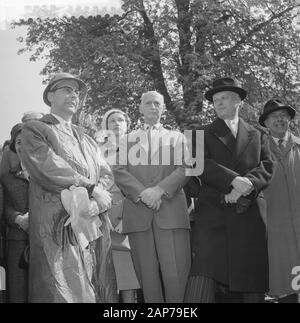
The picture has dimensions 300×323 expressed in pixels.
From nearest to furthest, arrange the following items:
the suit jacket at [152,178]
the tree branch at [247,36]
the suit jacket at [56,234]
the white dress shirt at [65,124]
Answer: the suit jacket at [56,234], the white dress shirt at [65,124], the suit jacket at [152,178], the tree branch at [247,36]

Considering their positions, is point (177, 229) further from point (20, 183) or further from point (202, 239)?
point (20, 183)

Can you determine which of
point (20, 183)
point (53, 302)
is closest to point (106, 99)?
point (20, 183)

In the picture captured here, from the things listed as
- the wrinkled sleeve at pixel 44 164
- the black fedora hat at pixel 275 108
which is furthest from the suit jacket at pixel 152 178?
the black fedora hat at pixel 275 108

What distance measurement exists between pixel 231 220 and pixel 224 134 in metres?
0.67

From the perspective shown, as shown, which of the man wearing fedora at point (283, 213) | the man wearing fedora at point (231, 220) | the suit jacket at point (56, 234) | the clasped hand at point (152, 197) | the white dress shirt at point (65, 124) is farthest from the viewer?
the man wearing fedora at point (283, 213)

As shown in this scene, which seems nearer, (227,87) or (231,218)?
(231,218)

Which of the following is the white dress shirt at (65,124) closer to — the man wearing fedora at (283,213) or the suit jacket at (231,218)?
the suit jacket at (231,218)

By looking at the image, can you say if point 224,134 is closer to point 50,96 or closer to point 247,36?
point 50,96

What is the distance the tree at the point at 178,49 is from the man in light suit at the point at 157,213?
7298 mm

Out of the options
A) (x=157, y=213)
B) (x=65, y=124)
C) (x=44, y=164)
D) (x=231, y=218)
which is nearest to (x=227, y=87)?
(x=231, y=218)

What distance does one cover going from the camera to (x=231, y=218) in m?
4.15

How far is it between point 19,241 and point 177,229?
127 cm

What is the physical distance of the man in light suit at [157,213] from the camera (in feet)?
14.5

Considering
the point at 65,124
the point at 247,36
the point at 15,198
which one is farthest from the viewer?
the point at 247,36
